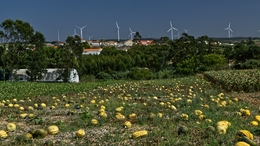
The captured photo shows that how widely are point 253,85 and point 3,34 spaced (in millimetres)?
32632

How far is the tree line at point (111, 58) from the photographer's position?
42.7m

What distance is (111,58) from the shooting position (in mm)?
58844

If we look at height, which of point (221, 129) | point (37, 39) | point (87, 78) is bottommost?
point (87, 78)

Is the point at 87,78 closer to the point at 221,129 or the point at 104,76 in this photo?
the point at 104,76

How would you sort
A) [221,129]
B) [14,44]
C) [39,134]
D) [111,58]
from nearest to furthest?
[221,129], [39,134], [14,44], [111,58]

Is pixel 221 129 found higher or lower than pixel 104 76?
higher

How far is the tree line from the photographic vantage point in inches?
1682

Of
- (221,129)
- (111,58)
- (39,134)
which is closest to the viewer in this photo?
(221,129)

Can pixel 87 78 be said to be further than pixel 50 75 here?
Yes

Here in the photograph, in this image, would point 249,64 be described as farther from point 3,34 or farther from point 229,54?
point 3,34

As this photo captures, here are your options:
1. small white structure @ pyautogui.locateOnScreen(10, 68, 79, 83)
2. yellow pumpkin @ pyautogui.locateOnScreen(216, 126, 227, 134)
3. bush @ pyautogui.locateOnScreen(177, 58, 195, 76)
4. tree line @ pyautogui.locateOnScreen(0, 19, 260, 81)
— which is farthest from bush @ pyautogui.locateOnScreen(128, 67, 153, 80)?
yellow pumpkin @ pyautogui.locateOnScreen(216, 126, 227, 134)

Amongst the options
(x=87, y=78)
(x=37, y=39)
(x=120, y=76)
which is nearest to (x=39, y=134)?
(x=37, y=39)

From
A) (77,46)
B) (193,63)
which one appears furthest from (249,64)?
(77,46)

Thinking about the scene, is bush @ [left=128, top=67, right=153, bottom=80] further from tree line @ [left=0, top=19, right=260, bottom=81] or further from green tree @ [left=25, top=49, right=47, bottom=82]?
green tree @ [left=25, top=49, right=47, bottom=82]
